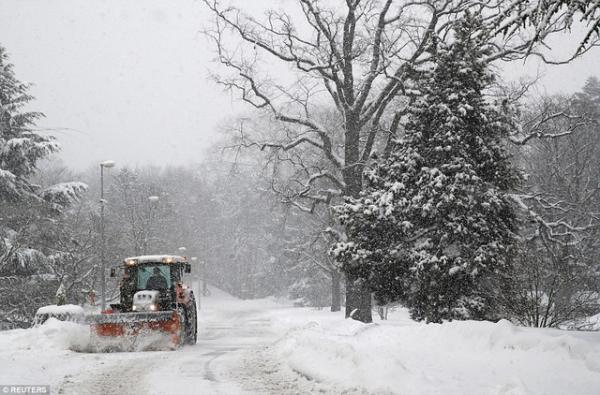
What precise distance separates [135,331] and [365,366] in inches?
303

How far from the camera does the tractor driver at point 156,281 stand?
53.2 feet

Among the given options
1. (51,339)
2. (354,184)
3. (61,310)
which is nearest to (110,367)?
(51,339)

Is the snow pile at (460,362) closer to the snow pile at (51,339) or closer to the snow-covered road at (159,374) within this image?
the snow-covered road at (159,374)

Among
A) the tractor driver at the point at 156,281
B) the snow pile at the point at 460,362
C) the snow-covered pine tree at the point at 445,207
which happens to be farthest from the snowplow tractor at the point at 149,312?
the snow-covered pine tree at the point at 445,207

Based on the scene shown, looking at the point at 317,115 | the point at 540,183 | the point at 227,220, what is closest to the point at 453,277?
the point at 540,183

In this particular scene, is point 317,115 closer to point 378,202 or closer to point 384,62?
point 384,62

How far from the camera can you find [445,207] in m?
14.1

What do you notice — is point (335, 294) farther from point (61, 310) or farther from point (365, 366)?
point (365, 366)

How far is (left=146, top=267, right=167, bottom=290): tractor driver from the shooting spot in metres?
16.2

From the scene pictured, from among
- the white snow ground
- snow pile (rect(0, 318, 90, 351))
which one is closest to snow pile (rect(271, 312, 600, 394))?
the white snow ground

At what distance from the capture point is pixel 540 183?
29359 millimetres

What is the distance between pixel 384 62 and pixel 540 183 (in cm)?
1321

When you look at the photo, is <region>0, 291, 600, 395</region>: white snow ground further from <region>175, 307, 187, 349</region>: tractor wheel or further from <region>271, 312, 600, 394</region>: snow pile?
<region>175, 307, 187, 349</region>: tractor wheel

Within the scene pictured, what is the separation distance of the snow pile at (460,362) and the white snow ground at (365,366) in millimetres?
13
